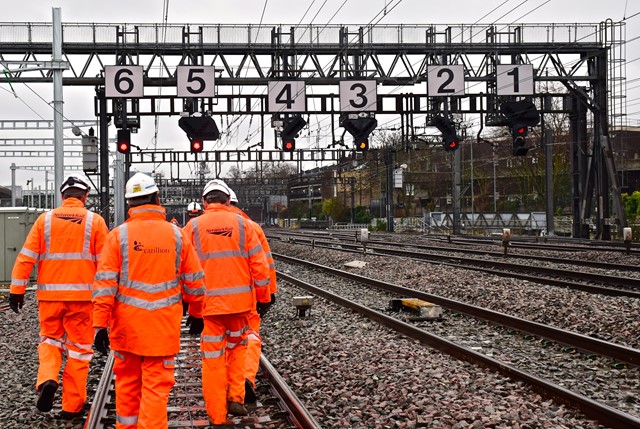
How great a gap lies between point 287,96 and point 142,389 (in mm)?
25482

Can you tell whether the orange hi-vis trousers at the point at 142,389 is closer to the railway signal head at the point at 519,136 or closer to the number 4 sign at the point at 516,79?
the railway signal head at the point at 519,136

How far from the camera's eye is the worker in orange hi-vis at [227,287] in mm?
6371

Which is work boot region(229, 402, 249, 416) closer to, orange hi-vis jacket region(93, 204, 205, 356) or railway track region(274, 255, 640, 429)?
orange hi-vis jacket region(93, 204, 205, 356)

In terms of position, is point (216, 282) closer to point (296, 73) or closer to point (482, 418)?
point (482, 418)

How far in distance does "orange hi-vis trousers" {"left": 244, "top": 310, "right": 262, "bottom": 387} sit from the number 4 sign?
2512 centimetres

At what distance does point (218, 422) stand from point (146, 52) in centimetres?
2554

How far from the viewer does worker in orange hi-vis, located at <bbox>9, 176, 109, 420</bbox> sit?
257 inches

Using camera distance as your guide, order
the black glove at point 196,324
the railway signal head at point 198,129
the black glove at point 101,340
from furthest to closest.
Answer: the railway signal head at point 198,129 < the black glove at point 196,324 < the black glove at point 101,340

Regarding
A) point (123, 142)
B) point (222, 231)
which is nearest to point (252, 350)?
point (222, 231)

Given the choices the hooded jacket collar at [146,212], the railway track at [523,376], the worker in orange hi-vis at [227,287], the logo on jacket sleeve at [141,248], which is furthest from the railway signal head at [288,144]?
the logo on jacket sleeve at [141,248]

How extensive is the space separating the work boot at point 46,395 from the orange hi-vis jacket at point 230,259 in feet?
4.78

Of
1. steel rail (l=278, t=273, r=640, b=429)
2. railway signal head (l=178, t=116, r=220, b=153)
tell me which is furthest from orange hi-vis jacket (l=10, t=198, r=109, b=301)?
railway signal head (l=178, t=116, r=220, b=153)

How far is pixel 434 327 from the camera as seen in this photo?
11.7 meters

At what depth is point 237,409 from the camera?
6305 millimetres
